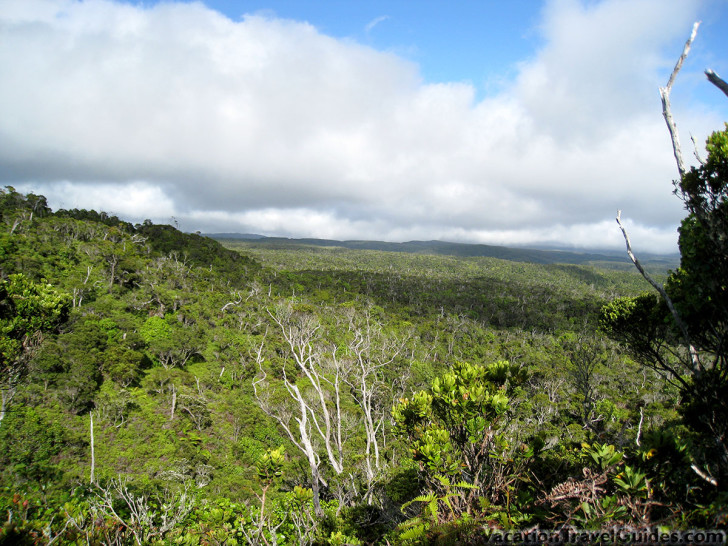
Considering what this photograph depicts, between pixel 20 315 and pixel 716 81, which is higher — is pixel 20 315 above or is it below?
below

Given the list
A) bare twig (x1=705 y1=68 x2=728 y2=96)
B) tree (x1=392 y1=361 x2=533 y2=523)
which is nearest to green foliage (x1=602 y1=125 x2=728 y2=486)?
bare twig (x1=705 y1=68 x2=728 y2=96)

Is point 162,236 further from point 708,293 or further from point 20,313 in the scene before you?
point 708,293

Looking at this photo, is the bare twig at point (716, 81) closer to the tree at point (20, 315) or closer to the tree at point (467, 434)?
the tree at point (467, 434)

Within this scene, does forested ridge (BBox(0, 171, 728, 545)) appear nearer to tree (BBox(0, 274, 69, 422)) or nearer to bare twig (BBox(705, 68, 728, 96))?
tree (BBox(0, 274, 69, 422))

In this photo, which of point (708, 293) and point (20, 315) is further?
point (20, 315)

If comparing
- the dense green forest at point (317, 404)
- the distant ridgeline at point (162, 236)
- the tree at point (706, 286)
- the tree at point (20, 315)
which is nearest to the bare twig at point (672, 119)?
the tree at point (706, 286)

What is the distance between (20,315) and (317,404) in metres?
16.4

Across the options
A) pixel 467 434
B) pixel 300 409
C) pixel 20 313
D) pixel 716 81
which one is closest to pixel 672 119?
pixel 716 81

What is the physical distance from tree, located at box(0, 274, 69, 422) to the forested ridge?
0.21 feet

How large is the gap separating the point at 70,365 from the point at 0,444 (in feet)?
38.9

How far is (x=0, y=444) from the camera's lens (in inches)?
698

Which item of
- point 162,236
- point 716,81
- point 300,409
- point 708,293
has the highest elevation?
point 162,236

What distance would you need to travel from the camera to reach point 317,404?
72.1ft

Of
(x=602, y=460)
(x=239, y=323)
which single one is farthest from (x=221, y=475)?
(x=239, y=323)
